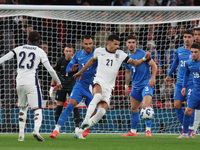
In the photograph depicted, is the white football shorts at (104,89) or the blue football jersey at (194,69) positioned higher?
the blue football jersey at (194,69)

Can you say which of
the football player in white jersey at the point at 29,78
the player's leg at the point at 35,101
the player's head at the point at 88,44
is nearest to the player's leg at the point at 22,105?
the football player in white jersey at the point at 29,78

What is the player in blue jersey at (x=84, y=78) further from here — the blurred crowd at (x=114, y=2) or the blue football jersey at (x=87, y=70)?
the blurred crowd at (x=114, y=2)

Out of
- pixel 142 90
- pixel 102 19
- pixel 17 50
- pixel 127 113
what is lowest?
pixel 127 113

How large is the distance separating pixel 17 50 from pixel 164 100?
5761 mm


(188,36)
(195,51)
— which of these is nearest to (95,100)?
(195,51)

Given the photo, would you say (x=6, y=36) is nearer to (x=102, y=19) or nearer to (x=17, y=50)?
(x=102, y=19)

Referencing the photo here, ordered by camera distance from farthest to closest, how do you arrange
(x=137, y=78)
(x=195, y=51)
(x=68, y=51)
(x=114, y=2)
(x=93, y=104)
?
(x=114, y=2) → (x=68, y=51) → (x=137, y=78) → (x=195, y=51) → (x=93, y=104)

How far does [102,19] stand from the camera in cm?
1180

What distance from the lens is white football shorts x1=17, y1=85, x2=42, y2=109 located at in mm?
7891

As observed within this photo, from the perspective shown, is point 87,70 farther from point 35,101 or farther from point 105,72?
point 35,101

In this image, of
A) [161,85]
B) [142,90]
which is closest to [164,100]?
[161,85]

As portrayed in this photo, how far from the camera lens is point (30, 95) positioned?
311 inches

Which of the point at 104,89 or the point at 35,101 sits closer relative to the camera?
the point at 35,101

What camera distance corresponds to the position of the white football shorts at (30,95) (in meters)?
7.89
